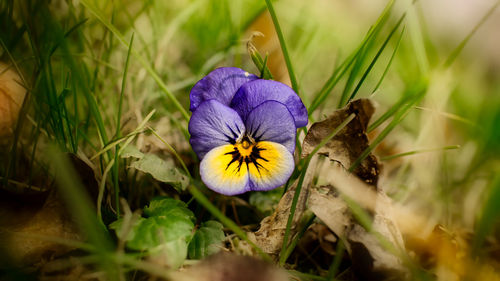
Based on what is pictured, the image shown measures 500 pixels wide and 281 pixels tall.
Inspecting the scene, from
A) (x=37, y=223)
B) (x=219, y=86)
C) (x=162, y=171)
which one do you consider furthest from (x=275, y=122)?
(x=37, y=223)

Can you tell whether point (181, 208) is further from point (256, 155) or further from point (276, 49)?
point (276, 49)

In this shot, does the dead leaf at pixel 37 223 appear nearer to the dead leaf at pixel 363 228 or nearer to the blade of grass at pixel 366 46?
the dead leaf at pixel 363 228

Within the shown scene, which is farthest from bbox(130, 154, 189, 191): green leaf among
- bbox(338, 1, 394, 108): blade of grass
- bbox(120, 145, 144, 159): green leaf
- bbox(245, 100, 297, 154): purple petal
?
bbox(338, 1, 394, 108): blade of grass

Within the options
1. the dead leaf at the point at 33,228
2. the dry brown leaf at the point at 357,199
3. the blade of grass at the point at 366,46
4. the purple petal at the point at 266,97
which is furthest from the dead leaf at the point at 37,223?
the blade of grass at the point at 366,46

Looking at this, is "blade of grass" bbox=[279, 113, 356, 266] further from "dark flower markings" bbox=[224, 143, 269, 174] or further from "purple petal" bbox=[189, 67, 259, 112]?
"purple petal" bbox=[189, 67, 259, 112]

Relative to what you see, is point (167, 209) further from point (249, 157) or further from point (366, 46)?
point (366, 46)

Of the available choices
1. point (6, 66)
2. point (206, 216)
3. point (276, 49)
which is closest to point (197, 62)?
point (276, 49)

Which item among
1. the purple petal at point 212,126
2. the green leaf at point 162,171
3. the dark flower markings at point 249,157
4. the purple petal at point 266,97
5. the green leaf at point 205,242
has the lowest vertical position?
the green leaf at point 205,242
